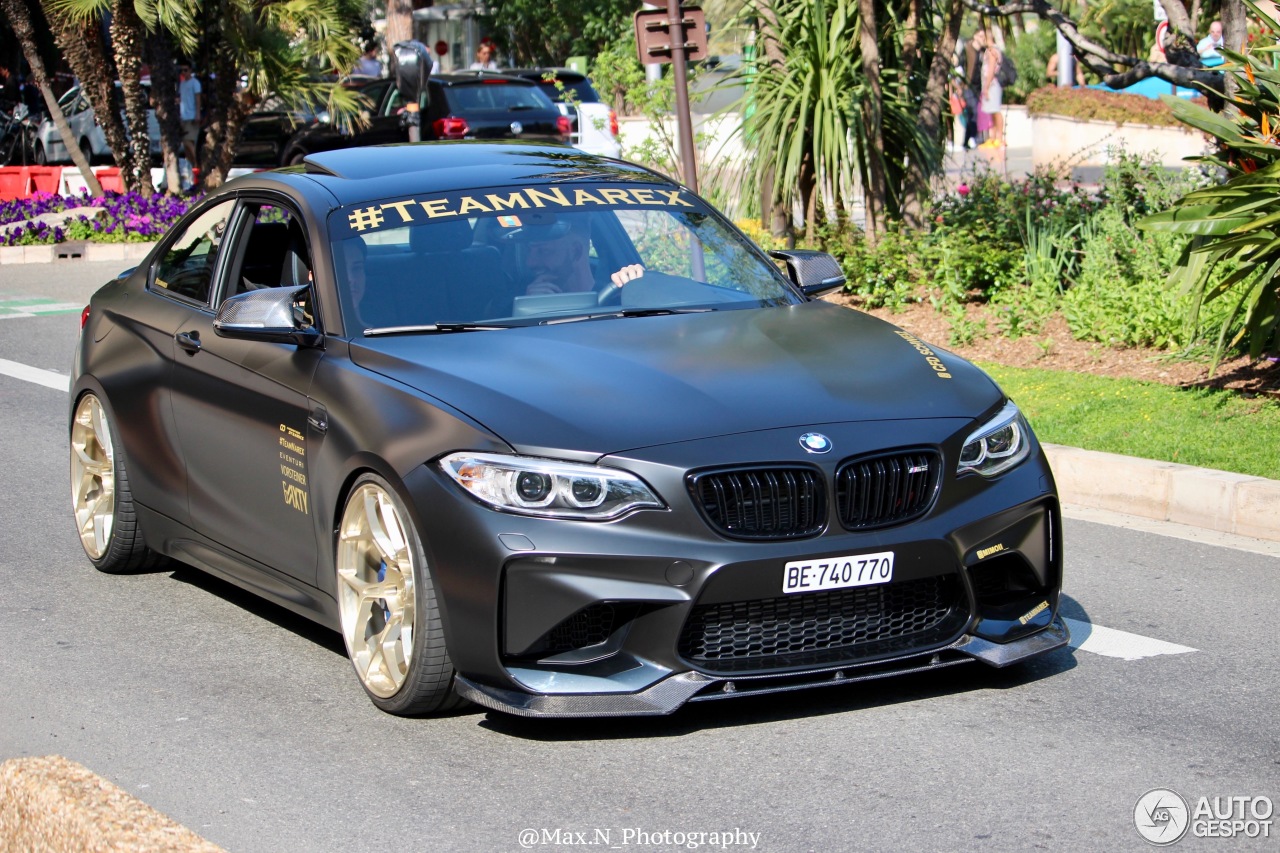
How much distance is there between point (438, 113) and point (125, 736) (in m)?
22.2

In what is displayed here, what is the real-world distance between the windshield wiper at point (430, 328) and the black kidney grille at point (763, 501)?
1.23 m

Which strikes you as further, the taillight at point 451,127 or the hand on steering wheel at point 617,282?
the taillight at point 451,127

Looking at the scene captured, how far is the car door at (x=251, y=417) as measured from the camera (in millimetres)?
5562

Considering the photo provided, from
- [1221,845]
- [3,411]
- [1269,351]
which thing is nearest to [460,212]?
[1221,845]

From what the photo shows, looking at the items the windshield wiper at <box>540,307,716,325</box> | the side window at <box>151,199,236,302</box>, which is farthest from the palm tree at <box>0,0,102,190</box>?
the windshield wiper at <box>540,307,716,325</box>

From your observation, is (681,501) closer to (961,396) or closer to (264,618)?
(961,396)

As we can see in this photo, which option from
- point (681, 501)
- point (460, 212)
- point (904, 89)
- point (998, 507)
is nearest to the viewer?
point (681, 501)

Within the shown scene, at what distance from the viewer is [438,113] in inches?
1047

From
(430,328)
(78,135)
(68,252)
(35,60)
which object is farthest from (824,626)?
(78,135)

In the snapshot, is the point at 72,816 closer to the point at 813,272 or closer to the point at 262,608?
the point at 262,608

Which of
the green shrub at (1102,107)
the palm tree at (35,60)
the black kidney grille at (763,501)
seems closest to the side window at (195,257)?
the black kidney grille at (763,501)

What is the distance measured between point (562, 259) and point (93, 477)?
242cm

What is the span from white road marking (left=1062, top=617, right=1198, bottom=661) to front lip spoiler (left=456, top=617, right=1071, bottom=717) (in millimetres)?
867
